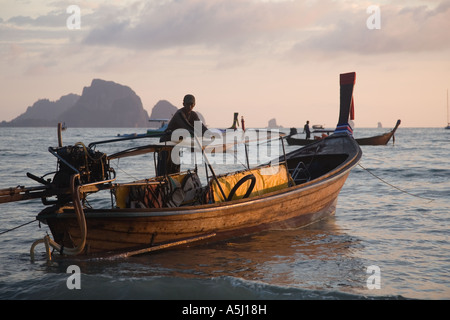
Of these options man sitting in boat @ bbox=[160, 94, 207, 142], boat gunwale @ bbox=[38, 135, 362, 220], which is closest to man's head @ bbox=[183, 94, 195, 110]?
man sitting in boat @ bbox=[160, 94, 207, 142]

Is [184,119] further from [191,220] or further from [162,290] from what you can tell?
[162,290]

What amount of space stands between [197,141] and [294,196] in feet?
9.56

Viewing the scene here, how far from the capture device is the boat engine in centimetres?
682

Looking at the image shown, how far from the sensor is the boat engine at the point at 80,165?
6.82 meters

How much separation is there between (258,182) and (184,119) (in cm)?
199

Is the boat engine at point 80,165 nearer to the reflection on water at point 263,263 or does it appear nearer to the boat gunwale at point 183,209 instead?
the boat gunwale at point 183,209

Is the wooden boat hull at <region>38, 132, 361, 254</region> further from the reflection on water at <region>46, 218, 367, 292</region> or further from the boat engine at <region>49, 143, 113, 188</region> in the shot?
the boat engine at <region>49, 143, 113, 188</region>

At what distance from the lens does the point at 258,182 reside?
9172 millimetres

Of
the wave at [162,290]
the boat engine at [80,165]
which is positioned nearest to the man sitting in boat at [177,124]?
the boat engine at [80,165]

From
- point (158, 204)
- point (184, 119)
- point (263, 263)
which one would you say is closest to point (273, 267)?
point (263, 263)

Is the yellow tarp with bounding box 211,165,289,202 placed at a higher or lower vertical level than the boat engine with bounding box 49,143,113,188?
lower

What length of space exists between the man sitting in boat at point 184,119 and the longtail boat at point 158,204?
12.6 inches

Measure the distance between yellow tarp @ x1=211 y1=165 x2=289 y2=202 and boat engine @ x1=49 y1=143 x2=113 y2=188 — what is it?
7.11 feet

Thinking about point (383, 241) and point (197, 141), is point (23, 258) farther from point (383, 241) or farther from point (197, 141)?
point (383, 241)
